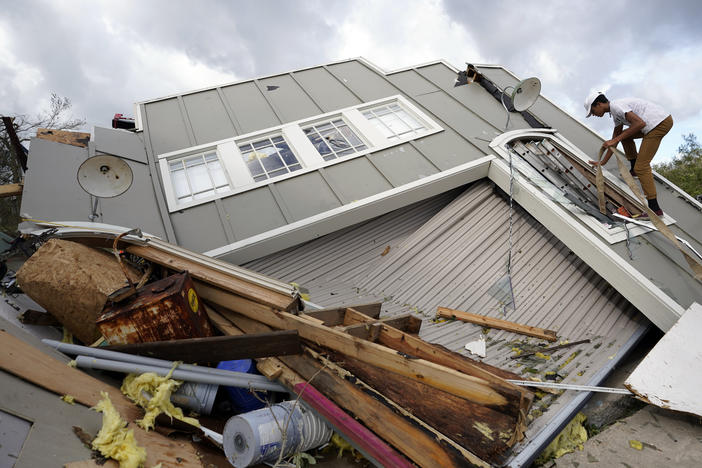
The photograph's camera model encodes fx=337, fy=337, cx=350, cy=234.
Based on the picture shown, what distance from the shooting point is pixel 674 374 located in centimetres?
339

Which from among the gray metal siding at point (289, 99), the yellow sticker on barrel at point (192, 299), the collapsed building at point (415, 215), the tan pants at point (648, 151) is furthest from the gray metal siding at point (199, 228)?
the tan pants at point (648, 151)

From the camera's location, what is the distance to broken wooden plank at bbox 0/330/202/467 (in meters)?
2.43

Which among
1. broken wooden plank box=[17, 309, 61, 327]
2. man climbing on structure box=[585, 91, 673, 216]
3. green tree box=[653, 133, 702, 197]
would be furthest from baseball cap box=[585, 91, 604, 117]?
green tree box=[653, 133, 702, 197]

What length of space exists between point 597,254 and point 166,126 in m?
9.23

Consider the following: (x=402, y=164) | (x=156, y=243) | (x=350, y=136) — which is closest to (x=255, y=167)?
(x=350, y=136)

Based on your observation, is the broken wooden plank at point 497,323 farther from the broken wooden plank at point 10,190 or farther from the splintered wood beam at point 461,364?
the broken wooden plank at point 10,190

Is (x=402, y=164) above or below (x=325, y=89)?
below

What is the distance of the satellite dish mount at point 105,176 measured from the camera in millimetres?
3971

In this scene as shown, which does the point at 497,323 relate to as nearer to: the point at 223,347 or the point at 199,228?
the point at 223,347

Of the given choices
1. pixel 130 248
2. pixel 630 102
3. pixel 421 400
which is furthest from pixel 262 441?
pixel 630 102

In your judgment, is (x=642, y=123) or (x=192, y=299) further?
(x=642, y=123)

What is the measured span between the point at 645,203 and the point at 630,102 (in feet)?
5.62

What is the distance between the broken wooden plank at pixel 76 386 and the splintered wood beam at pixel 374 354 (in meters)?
1.22

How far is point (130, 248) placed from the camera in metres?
4.04
